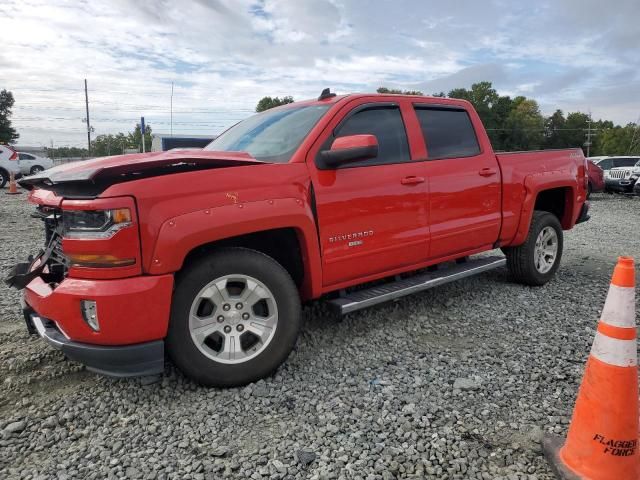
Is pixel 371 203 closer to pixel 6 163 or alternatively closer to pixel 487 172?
pixel 487 172

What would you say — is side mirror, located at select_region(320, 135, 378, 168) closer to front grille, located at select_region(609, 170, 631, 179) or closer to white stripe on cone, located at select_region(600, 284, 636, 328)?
white stripe on cone, located at select_region(600, 284, 636, 328)

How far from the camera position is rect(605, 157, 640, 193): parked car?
17859mm

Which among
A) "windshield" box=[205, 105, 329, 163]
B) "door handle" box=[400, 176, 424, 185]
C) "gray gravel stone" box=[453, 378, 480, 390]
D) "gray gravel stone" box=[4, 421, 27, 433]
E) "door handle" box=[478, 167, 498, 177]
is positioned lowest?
"gray gravel stone" box=[4, 421, 27, 433]

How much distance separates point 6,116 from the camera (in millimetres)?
61562

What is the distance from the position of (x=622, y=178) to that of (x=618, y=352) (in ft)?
62.5

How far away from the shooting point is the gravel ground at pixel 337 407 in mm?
2346

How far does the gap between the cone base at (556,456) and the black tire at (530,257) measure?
2839mm

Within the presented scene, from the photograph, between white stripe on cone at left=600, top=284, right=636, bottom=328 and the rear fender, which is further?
the rear fender

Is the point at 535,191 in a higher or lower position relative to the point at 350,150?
lower

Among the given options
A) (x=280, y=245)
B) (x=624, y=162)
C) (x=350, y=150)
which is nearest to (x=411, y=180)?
(x=350, y=150)

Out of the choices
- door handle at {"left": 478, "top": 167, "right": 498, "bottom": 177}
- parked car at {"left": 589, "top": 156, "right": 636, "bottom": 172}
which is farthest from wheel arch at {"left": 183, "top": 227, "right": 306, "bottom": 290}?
parked car at {"left": 589, "top": 156, "right": 636, "bottom": 172}

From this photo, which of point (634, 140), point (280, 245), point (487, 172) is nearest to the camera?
point (280, 245)

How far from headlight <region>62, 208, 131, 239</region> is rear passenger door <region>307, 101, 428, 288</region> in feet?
4.04

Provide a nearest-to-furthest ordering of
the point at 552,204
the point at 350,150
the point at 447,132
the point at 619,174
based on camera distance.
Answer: the point at 350,150
the point at 447,132
the point at 552,204
the point at 619,174
